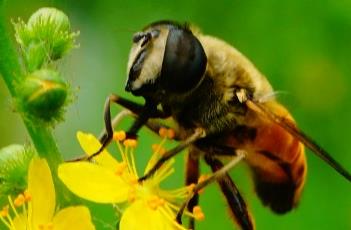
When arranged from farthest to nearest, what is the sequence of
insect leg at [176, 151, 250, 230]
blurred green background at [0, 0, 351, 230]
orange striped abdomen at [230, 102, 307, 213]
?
blurred green background at [0, 0, 351, 230] < orange striped abdomen at [230, 102, 307, 213] < insect leg at [176, 151, 250, 230]

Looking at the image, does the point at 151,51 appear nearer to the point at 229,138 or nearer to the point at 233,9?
the point at 229,138

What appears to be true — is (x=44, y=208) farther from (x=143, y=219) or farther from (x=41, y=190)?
(x=143, y=219)

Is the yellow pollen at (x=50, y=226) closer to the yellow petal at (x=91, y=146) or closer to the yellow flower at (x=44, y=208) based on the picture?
the yellow flower at (x=44, y=208)

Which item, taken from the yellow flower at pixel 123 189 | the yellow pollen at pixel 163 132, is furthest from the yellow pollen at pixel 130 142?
the yellow pollen at pixel 163 132

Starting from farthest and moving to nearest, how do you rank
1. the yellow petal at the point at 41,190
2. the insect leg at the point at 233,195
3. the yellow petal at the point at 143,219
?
the insect leg at the point at 233,195 → the yellow petal at the point at 143,219 → the yellow petal at the point at 41,190

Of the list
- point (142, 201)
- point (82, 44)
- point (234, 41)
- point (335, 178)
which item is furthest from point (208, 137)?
point (82, 44)

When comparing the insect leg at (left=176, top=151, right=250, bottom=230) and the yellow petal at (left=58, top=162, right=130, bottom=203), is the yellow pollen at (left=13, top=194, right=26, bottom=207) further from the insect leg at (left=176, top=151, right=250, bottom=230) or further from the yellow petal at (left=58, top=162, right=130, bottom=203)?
the insect leg at (left=176, top=151, right=250, bottom=230)

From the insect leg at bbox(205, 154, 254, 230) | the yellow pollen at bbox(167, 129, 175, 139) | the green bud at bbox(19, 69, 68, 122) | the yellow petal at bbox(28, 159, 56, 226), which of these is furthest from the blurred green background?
the green bud at bbox(19, 69, 68, 122)
